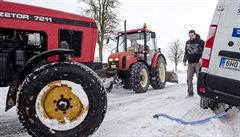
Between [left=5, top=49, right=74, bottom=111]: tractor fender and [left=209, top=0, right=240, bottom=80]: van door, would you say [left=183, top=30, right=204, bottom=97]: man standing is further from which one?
[left=5, top=49, right=74, bottom=111]: tractor fender

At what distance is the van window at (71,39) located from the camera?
190 inches

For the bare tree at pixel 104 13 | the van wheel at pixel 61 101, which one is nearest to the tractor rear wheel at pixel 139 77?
the van wheel at pixel 61 101

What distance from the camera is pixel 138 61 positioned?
11.4 metres

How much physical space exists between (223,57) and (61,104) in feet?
8.26

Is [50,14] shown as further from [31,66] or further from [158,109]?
[158,109]

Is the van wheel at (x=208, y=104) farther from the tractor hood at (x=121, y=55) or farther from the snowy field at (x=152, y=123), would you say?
the tractor hood at (x=121, y=55)

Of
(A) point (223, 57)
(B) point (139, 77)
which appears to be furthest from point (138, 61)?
(A) point (223, 57)

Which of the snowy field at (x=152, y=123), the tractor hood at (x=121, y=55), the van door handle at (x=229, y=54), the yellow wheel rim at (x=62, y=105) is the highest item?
the van door handle at (x=229, y=54)

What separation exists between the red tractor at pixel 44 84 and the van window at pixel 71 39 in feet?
0.96

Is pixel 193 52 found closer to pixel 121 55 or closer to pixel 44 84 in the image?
pixel 121 55

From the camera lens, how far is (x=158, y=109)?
269 inches

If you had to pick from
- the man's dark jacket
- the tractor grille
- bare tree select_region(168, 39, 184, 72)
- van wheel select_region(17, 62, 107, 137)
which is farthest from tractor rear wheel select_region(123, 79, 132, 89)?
bare tree select_region(168, 39, 184, 72)

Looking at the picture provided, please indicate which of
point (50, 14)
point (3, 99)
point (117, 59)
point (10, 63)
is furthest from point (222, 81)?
point (117, 59)

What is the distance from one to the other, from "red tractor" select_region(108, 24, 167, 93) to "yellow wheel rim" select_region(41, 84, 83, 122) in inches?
253
